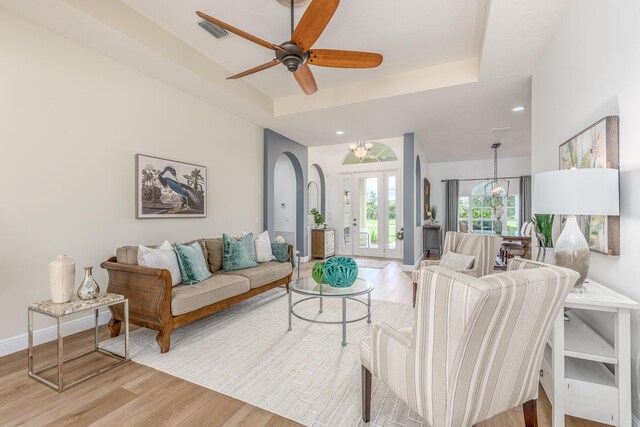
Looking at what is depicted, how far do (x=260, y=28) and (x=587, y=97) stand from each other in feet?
9.58

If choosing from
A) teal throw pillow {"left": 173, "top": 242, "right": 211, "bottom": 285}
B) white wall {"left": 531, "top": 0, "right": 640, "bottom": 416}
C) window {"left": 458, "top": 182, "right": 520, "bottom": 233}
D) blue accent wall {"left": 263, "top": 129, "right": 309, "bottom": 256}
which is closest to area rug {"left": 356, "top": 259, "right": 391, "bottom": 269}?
blue accent wall {"left": 263, "top": 129, "right": 309, "bottom": 256}

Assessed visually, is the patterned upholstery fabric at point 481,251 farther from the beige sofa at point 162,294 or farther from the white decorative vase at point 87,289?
the white decorative vase at point 87,289

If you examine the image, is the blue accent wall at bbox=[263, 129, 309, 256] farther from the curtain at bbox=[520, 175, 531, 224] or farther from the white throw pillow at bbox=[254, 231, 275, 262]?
the curtain at bbox=[520, 175, 531, 224]

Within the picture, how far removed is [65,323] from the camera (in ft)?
9.54

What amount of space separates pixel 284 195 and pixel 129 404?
601cm

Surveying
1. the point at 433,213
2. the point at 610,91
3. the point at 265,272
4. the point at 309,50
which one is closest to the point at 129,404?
the point at 265,272

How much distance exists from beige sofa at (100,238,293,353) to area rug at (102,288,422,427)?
218 mm

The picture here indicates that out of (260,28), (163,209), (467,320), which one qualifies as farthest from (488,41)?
(163,209)

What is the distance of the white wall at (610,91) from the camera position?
5.18 ft

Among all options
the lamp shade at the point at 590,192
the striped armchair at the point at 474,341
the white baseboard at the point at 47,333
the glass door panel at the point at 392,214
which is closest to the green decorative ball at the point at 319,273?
the striped armchair at the point at 474,341

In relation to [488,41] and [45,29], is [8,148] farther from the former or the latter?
[488,41]

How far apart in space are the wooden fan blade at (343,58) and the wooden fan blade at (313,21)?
150 millimetres

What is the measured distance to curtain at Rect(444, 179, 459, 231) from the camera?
29.0 ft

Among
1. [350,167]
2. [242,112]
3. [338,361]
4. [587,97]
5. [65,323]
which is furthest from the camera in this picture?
[350,167]
